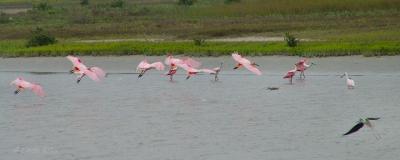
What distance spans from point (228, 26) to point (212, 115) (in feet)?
49.3

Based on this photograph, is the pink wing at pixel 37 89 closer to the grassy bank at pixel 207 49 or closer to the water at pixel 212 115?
the water at pixel 212 115

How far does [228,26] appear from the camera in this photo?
29.4 meters

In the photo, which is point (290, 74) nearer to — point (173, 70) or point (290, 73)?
point (290, 73)

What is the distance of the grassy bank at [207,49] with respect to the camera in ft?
67.2

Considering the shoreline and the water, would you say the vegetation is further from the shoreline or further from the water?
the water

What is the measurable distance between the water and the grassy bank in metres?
0.41

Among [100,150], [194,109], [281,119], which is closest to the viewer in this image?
[100,150]

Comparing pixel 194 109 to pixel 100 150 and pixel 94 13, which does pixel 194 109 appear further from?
pixel 94 13

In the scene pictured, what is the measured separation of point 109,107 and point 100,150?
398cm

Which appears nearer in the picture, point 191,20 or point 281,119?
point 281,119

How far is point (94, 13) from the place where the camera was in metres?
41.6

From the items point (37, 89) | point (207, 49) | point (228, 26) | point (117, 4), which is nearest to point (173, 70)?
point (37, 89)

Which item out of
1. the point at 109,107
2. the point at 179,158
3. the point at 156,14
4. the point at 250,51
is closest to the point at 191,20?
the point at 156,14

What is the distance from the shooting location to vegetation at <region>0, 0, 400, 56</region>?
73.1ft
